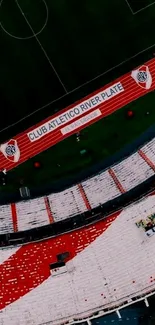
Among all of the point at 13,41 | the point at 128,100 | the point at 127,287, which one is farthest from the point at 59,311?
the point at 13,41

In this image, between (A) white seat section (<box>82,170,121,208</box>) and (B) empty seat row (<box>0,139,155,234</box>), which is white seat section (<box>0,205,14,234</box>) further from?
(A) white seat section (<box>82,170,121,208</box>)

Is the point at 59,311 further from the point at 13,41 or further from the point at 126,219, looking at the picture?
the point at 13,41

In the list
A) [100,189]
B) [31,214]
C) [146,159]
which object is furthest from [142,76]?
[31,214]

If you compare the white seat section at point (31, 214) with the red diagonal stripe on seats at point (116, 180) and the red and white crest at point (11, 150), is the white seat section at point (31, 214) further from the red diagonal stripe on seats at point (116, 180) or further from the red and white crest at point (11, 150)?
the red diagonal stripe on seats at point (116, 180)

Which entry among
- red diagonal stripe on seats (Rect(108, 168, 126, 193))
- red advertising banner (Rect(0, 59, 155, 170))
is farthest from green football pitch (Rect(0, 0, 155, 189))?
red diagonal stripe on seats (Rect(108, 168, 126, 193))

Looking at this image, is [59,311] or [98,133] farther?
[98,133]

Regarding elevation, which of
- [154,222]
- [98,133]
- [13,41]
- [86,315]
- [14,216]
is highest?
[13,41]

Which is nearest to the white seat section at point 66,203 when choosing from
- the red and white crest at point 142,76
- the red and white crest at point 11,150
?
the red and white crest at point 11,150
